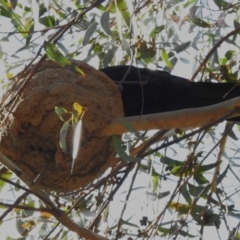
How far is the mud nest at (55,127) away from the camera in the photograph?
6.46ft

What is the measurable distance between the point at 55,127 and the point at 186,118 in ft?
1.39

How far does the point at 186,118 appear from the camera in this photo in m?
1.74

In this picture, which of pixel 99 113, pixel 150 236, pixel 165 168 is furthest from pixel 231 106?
pixel 165 168

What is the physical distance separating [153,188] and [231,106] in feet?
2.53

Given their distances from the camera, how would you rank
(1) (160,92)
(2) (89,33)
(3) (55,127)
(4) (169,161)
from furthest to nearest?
1. (1) (160,92)
2. (4) (169,161)
3. (2) (89,33)
4. (3) (55,127)

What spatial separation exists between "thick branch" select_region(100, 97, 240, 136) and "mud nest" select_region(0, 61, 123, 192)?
0.70 ft

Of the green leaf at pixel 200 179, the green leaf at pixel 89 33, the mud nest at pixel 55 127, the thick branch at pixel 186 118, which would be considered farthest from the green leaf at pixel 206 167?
the green leaf at pixel 89 33


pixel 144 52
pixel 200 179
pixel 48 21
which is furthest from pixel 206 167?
pixel 48 21

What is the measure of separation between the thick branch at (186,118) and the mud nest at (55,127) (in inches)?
8.4

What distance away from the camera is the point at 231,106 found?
1.77 metres

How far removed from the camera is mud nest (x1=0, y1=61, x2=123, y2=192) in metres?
1.97

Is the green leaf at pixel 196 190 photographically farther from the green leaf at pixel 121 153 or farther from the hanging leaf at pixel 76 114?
the hanging leaf at pixel 76 114

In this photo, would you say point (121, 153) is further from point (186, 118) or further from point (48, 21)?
point (48, 21)

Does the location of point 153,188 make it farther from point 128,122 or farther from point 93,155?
point 128,122
